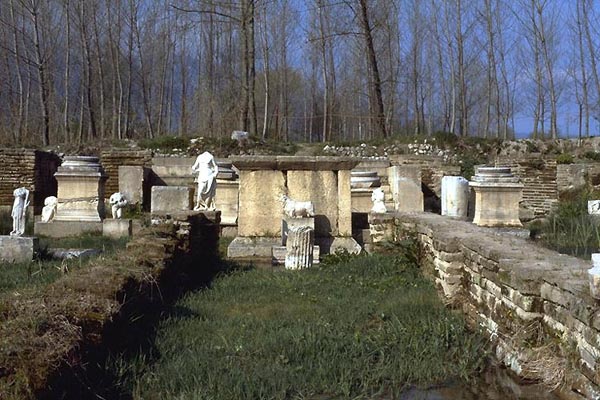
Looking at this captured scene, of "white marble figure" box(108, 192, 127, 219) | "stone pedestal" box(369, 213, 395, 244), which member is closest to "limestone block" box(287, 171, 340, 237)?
"stone pedestal" box(369, 213, 395, 244)

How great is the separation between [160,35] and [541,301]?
91.5 feet

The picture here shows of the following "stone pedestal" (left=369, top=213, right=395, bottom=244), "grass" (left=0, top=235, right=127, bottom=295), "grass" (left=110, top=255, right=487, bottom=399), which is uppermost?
"stone pedestal" (left=369, top=213, right=395, bottom=244)

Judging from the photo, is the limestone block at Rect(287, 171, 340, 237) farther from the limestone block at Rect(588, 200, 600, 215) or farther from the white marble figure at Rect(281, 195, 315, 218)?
the limestone block at Rect(588, 200, 600, 215)

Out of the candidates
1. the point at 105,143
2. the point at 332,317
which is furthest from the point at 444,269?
the point at 105,143

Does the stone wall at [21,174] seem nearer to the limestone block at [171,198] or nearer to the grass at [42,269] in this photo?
the limestone block at [171,198]

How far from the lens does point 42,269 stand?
8.26 meters

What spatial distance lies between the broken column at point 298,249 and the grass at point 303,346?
1.69m

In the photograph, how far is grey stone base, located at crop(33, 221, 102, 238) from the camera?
44.5 feet

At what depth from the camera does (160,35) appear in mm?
30266

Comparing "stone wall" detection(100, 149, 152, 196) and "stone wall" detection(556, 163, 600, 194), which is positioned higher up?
"stone wall" detection(100, 149, 152, 196)

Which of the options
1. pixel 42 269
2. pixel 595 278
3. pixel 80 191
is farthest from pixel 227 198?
pixel 595 278

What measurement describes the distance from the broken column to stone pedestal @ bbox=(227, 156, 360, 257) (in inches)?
37.8

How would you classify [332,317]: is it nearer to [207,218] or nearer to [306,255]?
[306,255]

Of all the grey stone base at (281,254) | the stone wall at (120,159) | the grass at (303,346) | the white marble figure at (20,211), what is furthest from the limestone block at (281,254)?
the stone wall at (120,159)
